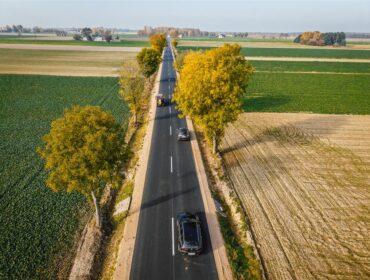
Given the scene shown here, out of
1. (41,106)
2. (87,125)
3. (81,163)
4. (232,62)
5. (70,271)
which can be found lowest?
(70,271)

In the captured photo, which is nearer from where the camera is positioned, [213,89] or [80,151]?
[80,151]

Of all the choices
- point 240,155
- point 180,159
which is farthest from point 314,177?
point 180,159

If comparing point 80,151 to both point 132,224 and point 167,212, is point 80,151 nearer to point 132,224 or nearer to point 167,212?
point 132,224

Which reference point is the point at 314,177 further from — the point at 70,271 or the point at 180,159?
the point at 70,271

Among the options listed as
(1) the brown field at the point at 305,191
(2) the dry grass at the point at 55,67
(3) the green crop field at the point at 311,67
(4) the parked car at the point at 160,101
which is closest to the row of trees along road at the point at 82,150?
(1) the brown field at the point at 305,191

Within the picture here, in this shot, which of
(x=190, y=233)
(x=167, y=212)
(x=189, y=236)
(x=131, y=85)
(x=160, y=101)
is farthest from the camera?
(x=160, y=101)

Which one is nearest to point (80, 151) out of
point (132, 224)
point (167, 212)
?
point (132, 224)

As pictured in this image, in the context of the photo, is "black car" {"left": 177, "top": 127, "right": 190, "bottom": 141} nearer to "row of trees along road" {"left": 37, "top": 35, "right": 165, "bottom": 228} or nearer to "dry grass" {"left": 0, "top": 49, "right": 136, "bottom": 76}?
"row of trees along road" {"left": 37, "top": 35, "right": 165, "bottom": 228}
